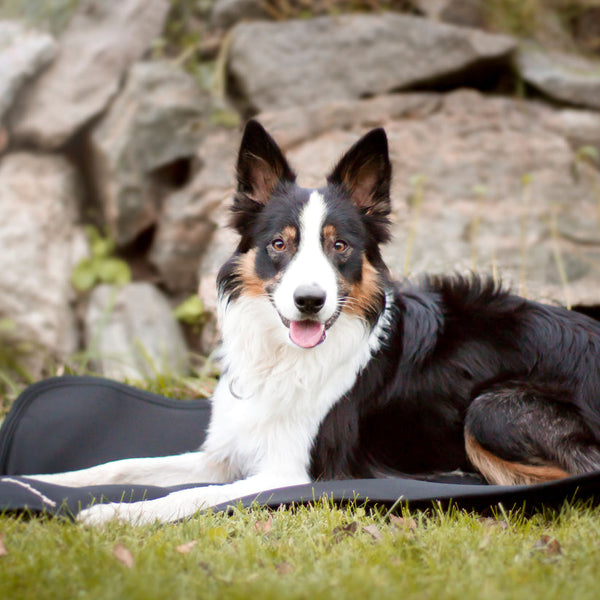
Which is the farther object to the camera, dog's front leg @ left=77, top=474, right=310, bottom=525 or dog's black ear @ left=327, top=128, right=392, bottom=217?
dog's black ear @ left=327, top=128, right=392, bottom=217

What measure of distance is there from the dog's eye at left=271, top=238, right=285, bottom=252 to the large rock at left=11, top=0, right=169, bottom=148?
5176 millimetres

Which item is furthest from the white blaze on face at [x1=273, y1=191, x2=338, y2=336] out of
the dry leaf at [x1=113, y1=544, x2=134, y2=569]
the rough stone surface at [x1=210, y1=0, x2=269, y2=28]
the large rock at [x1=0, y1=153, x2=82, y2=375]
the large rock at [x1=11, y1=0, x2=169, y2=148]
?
the rough stone surface at [x1=210, y1=0, x2=269, y2=28]

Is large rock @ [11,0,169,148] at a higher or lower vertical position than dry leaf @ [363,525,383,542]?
higher

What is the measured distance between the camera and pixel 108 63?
7871 mm

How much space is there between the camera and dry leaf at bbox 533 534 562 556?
262cm

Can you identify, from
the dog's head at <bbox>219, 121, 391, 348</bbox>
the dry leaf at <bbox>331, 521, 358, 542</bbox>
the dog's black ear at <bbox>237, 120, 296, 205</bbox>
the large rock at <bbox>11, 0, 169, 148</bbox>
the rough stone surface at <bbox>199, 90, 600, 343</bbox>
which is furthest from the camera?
the large rock at <bbox>11, 0, 169, 148</bbox>

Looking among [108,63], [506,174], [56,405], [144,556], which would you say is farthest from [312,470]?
[108,63]

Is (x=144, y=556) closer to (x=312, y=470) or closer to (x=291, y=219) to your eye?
(x=312, y=470)

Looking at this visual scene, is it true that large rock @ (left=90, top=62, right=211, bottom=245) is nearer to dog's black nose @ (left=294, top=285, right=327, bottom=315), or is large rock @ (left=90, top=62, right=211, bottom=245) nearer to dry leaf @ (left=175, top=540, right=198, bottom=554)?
dog's black nose @ (left=294, top=285, right=327, bottom=315)

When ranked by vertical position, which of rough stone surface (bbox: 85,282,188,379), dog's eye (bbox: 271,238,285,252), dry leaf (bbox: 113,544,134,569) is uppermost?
dog's eye (bbox: 271,238,285,252)

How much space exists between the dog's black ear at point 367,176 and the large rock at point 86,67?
5030mm

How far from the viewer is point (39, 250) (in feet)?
24.1

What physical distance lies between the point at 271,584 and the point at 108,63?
6940 millimetres

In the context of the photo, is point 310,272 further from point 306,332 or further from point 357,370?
Answer: point 357,370
